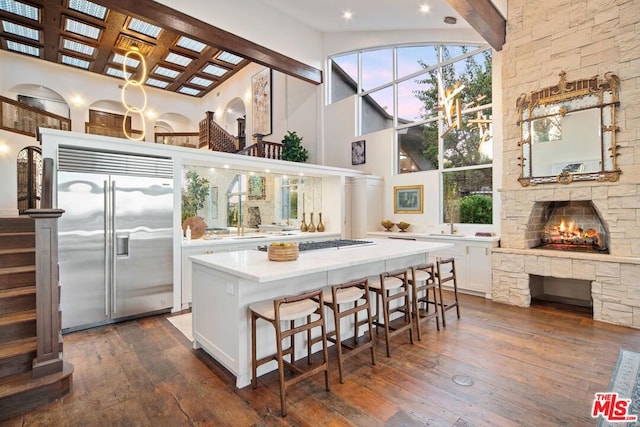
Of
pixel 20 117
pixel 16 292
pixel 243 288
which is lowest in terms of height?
pixel 16 292

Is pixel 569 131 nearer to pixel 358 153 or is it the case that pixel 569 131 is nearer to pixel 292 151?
pixel 358 153

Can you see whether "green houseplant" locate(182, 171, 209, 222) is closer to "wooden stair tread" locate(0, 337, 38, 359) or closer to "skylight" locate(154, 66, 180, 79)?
"wooden stair tread" locate(0, 337, 38, 359)

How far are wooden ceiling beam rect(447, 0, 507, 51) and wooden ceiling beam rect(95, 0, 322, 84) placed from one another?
143 inches

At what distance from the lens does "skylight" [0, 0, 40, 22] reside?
576 centimetres

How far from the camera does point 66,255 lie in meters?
3.42

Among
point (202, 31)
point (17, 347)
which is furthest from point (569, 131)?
point (17, 347)

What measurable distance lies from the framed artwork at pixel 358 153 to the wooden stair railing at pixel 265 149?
5.75 feet

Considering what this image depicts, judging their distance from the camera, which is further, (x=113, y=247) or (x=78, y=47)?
(x=78, y=47)

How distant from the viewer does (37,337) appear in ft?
7.55

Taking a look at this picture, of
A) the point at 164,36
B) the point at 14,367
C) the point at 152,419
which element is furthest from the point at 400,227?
the point at 164,36

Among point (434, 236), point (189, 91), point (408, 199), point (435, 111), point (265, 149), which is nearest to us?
point (434, 236)

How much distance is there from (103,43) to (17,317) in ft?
24.2

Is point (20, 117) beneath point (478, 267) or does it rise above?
above

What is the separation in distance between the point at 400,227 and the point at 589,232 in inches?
113
